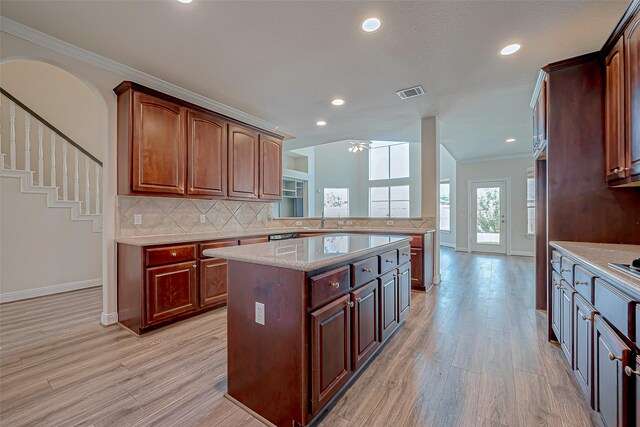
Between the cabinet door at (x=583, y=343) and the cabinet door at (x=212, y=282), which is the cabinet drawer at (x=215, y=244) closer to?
the cabinet door at (x=212, y=282)

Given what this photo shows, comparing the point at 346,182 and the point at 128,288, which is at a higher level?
the point at 346,182

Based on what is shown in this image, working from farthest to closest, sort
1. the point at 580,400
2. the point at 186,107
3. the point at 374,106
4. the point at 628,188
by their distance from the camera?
the point at 374,106 < the point at 186,107 < the point at 628,188 < the point at 580,400

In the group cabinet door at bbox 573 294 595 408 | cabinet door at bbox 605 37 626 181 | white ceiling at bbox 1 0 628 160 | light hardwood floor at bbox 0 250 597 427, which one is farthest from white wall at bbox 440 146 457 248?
cabinet door at bbox 573 294 595 408

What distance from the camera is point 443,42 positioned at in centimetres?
235

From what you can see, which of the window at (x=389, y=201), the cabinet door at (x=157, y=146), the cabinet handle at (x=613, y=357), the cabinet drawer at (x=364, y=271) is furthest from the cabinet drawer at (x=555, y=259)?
the window at (x=389, y=201)

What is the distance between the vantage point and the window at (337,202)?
10.8 m

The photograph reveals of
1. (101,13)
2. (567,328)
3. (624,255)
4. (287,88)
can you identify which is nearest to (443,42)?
(287,88)

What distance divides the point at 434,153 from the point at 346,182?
6.74 metres

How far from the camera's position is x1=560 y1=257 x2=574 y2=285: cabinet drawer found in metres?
1.82

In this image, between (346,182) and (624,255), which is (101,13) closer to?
(624,255)

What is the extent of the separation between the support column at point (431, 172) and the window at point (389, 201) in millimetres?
5748

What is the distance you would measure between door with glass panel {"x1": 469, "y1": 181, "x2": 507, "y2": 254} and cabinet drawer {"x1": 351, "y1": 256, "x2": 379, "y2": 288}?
699 centimetres

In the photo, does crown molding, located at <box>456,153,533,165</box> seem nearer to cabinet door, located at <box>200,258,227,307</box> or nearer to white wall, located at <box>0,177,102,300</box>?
cabinet door, located at <box>200,258,227,307</box>

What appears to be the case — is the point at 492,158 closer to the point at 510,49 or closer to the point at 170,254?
the point at 510,49
